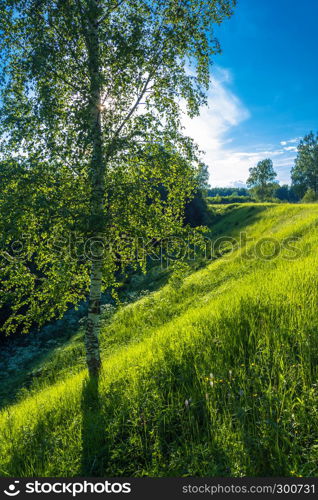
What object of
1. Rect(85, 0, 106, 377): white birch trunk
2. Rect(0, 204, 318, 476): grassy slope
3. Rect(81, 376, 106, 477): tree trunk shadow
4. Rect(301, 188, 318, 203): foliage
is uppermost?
Rect(301, 188, 318, 203): foliage

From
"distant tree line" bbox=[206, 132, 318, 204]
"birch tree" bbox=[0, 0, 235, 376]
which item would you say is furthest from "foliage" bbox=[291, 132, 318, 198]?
"birch tree" bbox=[0, 0, 235, 376]

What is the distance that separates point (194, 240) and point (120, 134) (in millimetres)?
4366

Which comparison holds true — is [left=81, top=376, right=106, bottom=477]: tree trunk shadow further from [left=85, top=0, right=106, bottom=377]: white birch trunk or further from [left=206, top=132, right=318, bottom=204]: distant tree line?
[left=206, top=132, right=318, bottom=204]: distant tree line

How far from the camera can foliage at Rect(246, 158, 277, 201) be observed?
88.0 meters

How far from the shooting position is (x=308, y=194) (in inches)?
2872

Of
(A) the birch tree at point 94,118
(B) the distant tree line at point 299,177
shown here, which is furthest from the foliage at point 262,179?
(A) the birch tree at point 94,118

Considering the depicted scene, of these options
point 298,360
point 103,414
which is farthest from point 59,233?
point 298,360

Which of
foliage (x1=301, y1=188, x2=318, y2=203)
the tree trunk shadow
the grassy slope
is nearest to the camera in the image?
the grassy slope

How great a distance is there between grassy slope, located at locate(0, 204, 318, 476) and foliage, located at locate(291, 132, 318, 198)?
254 ft

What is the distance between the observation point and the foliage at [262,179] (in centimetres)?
8800

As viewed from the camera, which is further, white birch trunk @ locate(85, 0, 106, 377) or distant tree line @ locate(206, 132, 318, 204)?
distant tree line @ locate(206, 132, 318, 204)

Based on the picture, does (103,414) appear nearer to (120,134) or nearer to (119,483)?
(119,483)

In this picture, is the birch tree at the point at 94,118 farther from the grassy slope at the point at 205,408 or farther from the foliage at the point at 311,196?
the foliage at the point at 311,196

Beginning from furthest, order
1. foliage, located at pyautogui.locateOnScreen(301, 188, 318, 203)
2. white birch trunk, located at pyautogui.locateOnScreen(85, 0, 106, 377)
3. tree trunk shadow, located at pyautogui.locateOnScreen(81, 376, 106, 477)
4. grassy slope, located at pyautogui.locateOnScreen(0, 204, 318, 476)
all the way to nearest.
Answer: foliage, located at pyautogui.locateOnScreen(301, 188, 318, 203) → white birch trunk, located at pyautogui.locateOnScreen(85, 0, 106, 377) → tree trunk shadow, located at pyautogui.locateOnScreen(81, 376, 106, 477) → grassy slope, located at pyautogui.locateOnScreen(0, 204, 318, 476)
